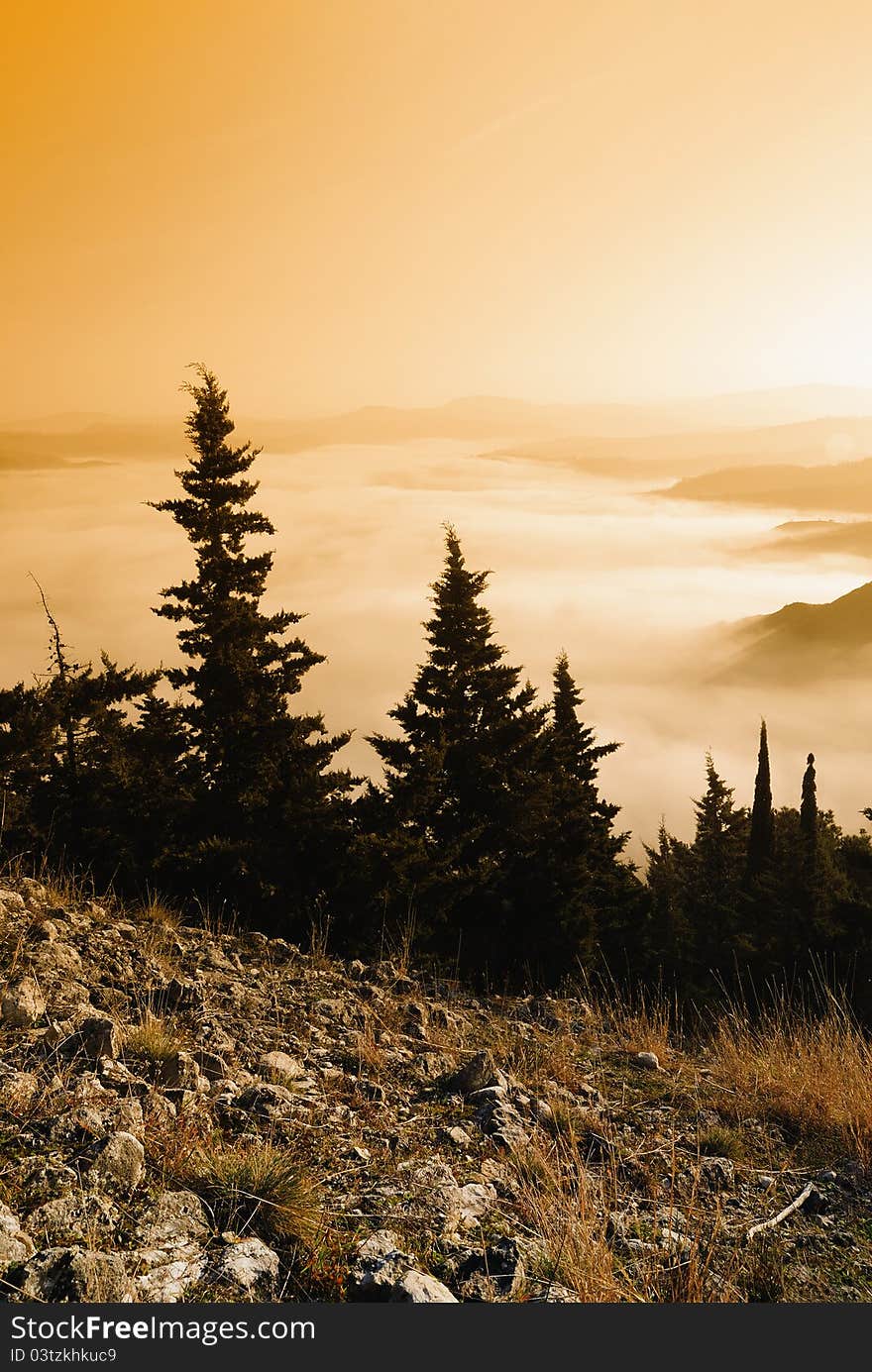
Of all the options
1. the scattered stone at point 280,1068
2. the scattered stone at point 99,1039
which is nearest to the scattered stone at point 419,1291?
the scattered stone at point 280,1068

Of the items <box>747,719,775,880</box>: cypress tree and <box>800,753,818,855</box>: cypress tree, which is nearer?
<box>747,719,775,880</box>: cypress tree

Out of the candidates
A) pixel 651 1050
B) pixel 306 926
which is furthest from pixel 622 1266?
pixel 306 926

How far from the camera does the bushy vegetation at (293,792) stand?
2052 cm

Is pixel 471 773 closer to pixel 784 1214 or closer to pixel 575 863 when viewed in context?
pixel 575 863

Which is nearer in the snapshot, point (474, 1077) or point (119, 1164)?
point (119, 1164)

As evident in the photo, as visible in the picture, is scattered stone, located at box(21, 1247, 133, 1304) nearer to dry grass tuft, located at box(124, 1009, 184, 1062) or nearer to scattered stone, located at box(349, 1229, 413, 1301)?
scattered stone, located at box(349, 1229, 413, 1301)

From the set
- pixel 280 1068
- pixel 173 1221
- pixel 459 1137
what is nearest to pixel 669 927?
pixel 280 1068

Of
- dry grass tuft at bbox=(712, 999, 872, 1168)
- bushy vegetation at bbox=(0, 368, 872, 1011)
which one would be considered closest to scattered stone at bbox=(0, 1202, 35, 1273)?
dry grass tuft at bbox=(712, 999, 872, 1168)

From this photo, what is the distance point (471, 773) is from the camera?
26703 millimetres

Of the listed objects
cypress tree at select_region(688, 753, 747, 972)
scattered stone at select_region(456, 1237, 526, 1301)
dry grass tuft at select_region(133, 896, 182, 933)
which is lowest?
cypress tree at select_region(688, 753, 747, 972)

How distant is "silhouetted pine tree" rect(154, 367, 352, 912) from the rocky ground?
14893 millimetres

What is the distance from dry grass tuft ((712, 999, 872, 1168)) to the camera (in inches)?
228

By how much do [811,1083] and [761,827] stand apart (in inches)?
2586

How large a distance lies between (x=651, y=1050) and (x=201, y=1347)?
Answer: 499 centimetres
